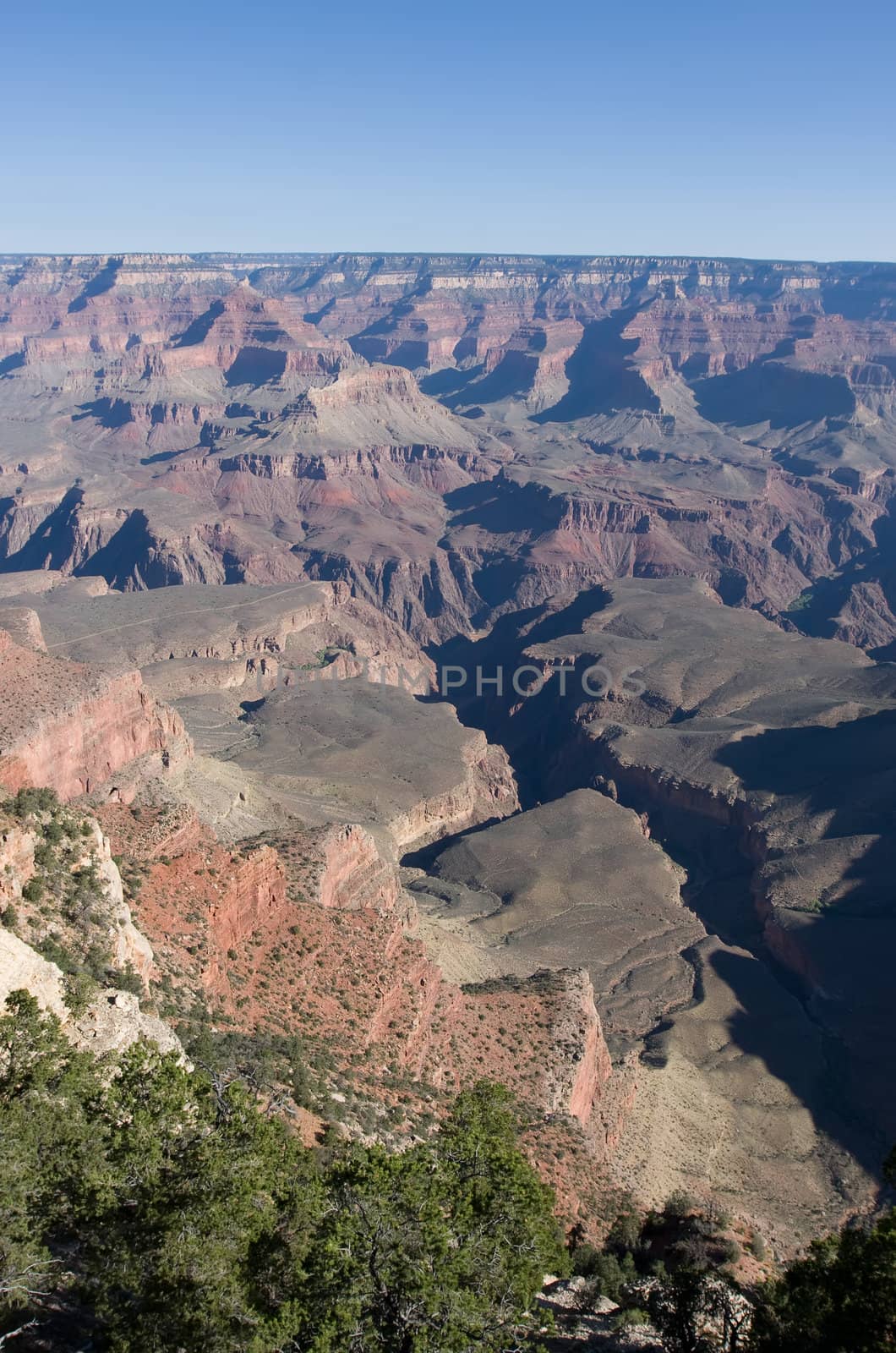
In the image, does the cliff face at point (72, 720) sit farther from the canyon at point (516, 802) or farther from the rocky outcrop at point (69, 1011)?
the rocky outcrop at point (69, 1011)

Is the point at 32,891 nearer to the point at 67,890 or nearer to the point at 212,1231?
the point at 67,890

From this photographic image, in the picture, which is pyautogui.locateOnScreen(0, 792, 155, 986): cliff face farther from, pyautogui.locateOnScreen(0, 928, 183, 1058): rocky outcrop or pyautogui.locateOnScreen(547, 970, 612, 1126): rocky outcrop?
pyautogui.locateOnScreen(547, 970, 612, 1126): rocky outcrop

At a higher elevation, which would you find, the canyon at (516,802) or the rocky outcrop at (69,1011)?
the rocky outcrop at (69,1011)

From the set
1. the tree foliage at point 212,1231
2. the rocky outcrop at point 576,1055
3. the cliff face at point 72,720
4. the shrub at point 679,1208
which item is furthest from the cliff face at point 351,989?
the tree foliage at point 212,1231

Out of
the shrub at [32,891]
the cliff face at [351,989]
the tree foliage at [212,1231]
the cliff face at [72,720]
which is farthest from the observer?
the cliff face at [72,720]

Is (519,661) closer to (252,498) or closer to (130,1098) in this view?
(252,498)

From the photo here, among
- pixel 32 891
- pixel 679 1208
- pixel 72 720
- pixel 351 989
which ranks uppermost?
pixel 32 891

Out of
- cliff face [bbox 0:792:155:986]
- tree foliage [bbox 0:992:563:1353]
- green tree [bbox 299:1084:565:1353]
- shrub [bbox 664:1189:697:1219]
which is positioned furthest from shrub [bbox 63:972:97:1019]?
shrub [bbox 664:1189:697:1219]

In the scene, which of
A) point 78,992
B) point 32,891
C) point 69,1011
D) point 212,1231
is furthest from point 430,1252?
point 32,891

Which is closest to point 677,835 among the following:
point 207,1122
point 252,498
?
point 207,1122
